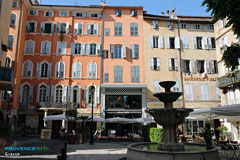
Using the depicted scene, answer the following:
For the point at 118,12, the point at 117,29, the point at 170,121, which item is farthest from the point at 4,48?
the point at 118,12

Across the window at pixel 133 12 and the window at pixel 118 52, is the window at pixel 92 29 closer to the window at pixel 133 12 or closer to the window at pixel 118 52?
the window at pixel 118 52

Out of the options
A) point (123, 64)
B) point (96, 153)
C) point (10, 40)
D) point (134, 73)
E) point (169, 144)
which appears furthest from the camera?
point (123, 64)

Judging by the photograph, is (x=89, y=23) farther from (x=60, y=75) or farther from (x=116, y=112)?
(x=116, y=112)

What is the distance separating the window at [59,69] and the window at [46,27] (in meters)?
4.59

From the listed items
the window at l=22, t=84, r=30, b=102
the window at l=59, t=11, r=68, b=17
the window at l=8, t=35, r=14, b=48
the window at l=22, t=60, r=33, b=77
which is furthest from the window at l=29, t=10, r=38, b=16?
the window at l=22, t=84, r=30, b=102

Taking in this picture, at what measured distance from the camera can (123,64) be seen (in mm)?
26391

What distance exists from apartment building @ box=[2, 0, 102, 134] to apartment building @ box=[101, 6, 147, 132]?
1111mm

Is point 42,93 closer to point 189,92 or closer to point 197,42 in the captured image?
point 189,92

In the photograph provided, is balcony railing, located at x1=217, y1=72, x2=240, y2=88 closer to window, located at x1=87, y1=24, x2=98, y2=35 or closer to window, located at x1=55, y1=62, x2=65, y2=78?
window, located at x1=87, y1=24, x2=98, y2=35

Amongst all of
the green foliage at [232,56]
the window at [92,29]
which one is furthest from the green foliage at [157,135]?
the window at [92,29]

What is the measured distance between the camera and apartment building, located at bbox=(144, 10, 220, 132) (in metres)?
25.9

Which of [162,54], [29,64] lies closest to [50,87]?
[29,64]

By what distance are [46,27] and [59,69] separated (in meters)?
5.88

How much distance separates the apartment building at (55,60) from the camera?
24.5m
